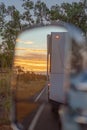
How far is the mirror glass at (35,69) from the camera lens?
174cm

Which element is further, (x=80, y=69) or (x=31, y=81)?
(x=31, y=81)

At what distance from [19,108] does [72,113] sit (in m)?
0.69

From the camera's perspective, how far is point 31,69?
198 centimetres

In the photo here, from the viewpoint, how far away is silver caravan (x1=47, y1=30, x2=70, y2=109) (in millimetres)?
1671

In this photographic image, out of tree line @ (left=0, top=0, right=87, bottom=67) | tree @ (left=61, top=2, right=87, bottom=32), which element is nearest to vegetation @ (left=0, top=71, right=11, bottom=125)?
tree line @ (left=0, top=0, right=87, bottom=67)

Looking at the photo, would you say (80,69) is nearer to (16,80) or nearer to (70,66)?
(70,66)

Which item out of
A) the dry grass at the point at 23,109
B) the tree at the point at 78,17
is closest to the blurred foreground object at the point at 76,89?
the dry grass at the point at 23,109

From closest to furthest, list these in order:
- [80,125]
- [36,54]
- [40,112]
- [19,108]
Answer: [80,125] < [40,112] < [36,54] < [19,108]

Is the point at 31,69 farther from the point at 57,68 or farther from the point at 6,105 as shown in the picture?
the point at 6,105

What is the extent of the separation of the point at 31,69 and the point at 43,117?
38 cm

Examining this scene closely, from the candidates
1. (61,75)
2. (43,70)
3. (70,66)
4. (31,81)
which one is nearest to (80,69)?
(70,66)

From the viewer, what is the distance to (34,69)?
1929 mm

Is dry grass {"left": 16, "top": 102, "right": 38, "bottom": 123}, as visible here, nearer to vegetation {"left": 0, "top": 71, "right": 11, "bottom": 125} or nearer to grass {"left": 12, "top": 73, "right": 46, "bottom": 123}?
grass {"left": 12, "top": 73, "right": 46, "bottom": 123}

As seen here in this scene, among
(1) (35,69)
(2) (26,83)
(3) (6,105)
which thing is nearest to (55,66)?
(1) (35,69)
